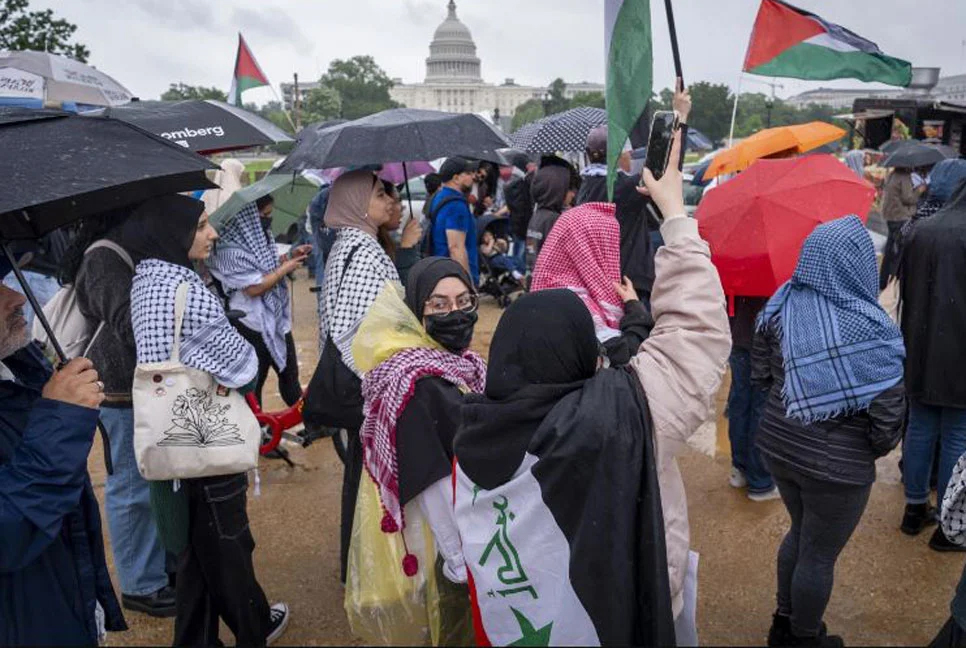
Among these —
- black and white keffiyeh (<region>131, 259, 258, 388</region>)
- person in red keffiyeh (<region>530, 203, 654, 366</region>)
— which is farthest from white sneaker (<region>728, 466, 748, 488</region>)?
black and white keffiyeh (<region>131, 259, 258, 388</region>)

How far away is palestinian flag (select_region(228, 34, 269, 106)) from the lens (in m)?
7.49

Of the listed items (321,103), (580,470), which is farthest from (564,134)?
(321,103)

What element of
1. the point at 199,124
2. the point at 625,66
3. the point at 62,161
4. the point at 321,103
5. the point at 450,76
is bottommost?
the point at 62,161

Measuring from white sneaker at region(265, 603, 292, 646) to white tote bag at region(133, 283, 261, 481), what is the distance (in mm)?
972

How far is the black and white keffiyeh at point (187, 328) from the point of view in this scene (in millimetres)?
2762

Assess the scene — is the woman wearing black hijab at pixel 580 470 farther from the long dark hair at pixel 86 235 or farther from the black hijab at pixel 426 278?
the long dark hair at pixel 86 235

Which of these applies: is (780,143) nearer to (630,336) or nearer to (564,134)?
(564,134)

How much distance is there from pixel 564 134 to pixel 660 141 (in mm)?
5289

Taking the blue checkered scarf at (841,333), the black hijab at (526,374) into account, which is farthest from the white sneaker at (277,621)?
the blue checkered scarf at (841,333)

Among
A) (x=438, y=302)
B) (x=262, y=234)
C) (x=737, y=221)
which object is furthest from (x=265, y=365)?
(x=737, y=221)

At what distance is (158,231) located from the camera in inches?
119

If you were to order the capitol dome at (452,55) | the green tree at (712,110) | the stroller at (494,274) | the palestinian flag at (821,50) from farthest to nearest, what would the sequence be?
the capitol dome at (452,55)
the green tree at (712,110)
the stroller at (494,274)
the palestinian flag at (821,50)

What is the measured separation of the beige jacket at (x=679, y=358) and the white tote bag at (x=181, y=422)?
5.41 feet

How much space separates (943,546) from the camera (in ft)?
12.7
